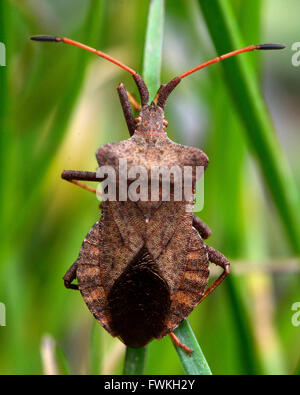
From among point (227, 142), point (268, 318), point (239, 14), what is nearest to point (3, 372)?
point (268, 318)

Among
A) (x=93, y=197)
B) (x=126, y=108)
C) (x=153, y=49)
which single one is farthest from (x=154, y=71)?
(x=93, y=197)

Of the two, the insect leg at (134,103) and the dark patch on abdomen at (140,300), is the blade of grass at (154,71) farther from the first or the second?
the insect leg at (134,103)

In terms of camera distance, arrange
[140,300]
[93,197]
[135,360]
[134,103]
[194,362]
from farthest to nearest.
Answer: [93,197], [134,103], [140,300], [135,360], [194,362]

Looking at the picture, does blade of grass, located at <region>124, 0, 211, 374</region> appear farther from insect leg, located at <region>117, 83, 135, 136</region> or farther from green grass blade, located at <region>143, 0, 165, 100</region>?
insect leg, located at <region>117, 83, 135, 136</region>

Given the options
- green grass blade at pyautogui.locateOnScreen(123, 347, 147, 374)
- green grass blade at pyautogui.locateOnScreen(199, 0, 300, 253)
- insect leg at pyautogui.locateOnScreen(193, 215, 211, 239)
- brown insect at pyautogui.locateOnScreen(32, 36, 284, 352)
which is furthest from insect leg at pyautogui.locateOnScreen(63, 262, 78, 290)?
green grass blade at pyautogui.locateOnScreen(199, 0, 300, 253)

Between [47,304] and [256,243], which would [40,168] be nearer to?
[47,304]

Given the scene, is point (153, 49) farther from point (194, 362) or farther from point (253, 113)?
point (194, 362)
